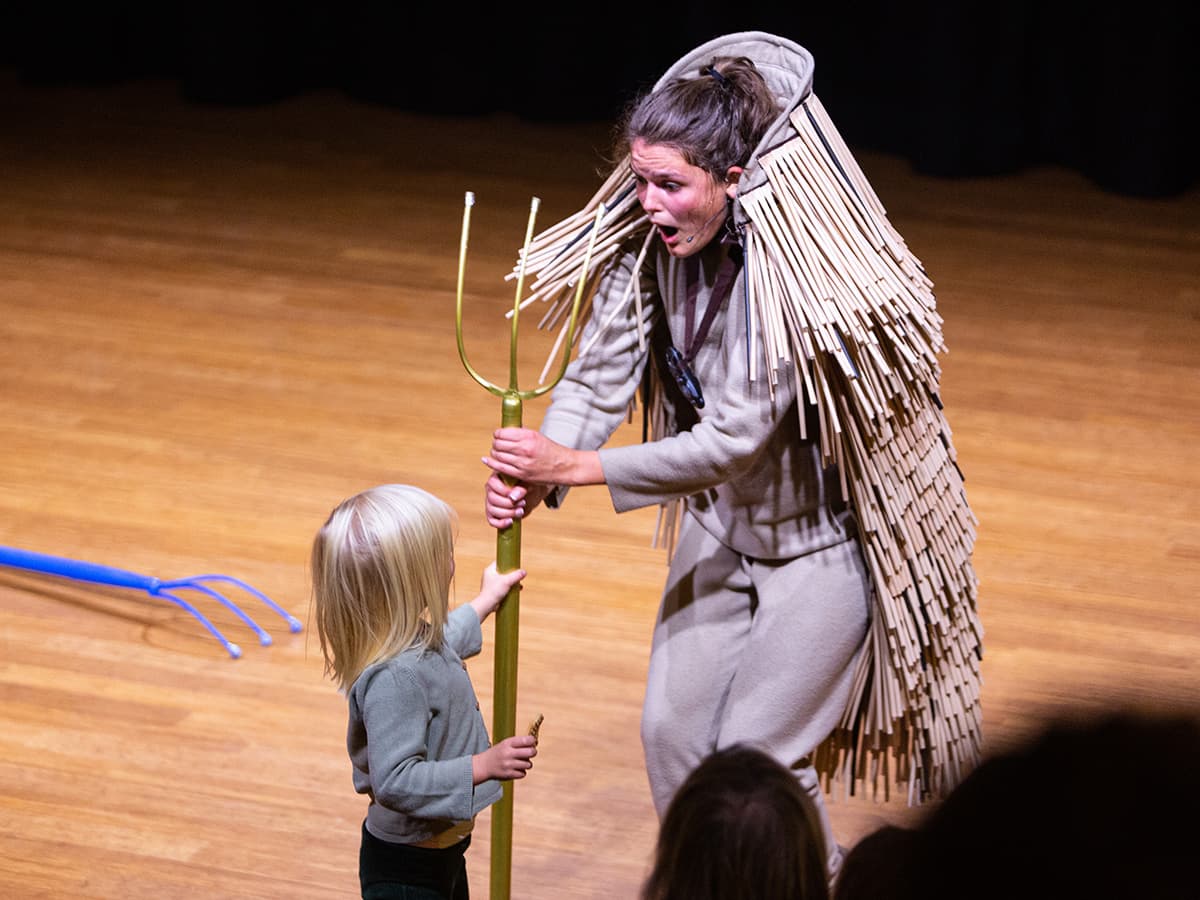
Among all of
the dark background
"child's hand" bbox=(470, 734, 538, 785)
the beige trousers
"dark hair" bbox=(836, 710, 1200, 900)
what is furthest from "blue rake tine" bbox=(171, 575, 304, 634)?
the dark background

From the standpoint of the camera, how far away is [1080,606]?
3.45 meters

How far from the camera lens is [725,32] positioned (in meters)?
6.17

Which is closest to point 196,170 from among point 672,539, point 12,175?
point 12,175

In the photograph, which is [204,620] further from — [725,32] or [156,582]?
[725,32]

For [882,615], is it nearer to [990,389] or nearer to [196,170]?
[990,389]

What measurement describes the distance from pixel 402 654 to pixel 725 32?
4608mm

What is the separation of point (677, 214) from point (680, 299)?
14 cm

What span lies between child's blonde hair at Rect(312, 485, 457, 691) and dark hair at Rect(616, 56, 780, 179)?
570 mm

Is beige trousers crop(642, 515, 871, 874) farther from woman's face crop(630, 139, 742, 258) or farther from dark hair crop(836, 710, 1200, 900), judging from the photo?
dark hair crop(836, 710, 1200, 900)

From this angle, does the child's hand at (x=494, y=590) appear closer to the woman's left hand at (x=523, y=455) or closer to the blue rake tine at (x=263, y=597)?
the woman's left hand at (x=523, y=455)

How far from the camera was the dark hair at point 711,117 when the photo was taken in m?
2.17

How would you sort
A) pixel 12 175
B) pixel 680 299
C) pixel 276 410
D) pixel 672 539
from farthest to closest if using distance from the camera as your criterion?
1. pixel 12 175
2. pixel 276 410
3. pixel 672 539
4. pixel 680 299

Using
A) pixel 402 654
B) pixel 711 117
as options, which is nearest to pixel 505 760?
pixel 402 654

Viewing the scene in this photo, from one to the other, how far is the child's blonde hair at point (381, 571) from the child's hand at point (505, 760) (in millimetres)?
143
